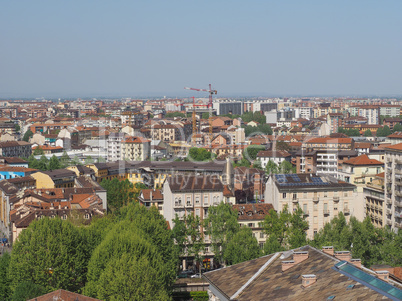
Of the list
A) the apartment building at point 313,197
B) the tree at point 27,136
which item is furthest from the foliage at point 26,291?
the tree at point 27,136

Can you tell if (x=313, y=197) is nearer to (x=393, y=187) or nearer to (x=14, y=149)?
(x=393, y=187)

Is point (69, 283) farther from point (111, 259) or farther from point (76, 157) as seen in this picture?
point (76, 157)

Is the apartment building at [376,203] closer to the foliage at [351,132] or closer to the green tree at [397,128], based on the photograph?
the foliage at [351,132]

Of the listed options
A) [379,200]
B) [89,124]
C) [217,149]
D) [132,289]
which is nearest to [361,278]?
[132,289]

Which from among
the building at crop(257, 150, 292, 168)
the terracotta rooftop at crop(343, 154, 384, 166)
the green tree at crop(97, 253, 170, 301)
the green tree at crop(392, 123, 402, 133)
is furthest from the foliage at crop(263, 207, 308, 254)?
the green tree at crop(392, 123, 402, 133)

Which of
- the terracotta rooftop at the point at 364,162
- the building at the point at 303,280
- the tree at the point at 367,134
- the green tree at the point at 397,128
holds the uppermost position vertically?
the building at the point at 303,280

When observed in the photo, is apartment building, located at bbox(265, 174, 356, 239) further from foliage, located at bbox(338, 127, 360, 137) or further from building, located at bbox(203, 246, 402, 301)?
foliage, located at bbox(338, 127, 360, 137)
